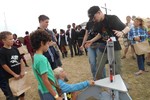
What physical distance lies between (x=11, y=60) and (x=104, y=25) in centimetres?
169

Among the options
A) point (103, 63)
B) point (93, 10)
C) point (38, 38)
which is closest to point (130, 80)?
point (103, 63)

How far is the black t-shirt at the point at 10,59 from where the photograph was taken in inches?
153

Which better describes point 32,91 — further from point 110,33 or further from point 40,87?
point 40,87

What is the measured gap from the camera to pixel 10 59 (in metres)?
3.95

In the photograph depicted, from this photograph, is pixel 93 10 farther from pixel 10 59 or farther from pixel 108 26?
pixel 10 59

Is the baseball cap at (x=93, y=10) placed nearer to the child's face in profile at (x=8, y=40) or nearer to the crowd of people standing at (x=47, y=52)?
the crowd of people standing at (x=47, y=52)

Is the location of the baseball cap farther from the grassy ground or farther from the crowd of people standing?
the grassy ground

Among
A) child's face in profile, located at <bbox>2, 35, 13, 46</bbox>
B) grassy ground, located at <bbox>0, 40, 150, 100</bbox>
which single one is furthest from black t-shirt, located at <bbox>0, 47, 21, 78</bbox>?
grassy ground, located at <bbox>0, 40, 150, 100</bbox>

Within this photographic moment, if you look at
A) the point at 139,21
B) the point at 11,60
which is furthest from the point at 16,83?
the point at 139,21

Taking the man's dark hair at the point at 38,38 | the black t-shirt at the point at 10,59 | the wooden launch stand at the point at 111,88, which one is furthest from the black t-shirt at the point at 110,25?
the man's dark hair at the point at 38,38

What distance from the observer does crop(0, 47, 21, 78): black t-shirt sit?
12.7 ft

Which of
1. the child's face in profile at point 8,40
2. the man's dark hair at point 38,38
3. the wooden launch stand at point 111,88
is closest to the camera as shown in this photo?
the man's dark hair at point 38,38

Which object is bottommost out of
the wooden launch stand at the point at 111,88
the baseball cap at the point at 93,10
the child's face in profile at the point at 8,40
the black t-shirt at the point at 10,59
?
the wooden launch stand at the point at 111,88

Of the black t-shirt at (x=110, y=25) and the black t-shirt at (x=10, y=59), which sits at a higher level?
the black t-shirt at (x=110, y=25)
